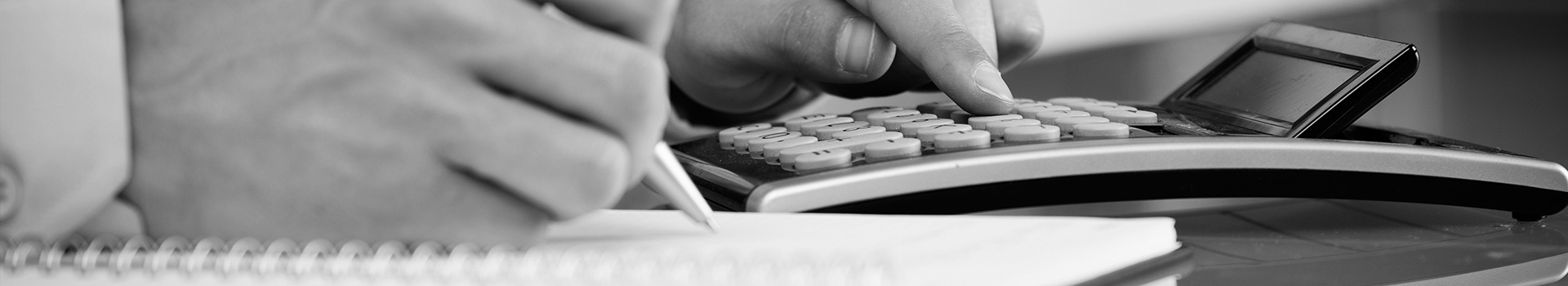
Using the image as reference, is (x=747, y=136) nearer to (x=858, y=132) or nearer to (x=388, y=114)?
(x=858, y=132)

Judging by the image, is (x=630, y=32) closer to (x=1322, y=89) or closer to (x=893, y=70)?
(x=1322, y=89)

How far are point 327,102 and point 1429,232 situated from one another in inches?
11.0

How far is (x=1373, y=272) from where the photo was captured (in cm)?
29

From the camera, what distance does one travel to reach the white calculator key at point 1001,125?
417 mm

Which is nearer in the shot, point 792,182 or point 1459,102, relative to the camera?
point 792,182

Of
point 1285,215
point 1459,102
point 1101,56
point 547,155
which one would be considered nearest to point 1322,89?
point 1285,215

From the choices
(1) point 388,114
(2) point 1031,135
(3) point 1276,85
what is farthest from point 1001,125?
(1) point 388,114

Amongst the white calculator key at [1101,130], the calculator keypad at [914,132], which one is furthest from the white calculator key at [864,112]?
the white calculator key at [1101,130]

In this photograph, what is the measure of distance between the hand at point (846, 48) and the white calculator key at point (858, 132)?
5cm

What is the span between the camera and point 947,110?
50 cm

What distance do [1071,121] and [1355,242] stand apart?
0.37 feet

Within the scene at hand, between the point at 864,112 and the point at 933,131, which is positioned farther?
the point at 864,112

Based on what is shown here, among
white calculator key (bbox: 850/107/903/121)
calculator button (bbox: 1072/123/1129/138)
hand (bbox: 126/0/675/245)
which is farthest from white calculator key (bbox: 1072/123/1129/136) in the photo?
Answer: hand (bbox: 126/0/675/245)

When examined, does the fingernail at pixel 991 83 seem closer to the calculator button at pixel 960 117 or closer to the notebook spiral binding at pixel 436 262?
the calculator button at pixel 960 117
